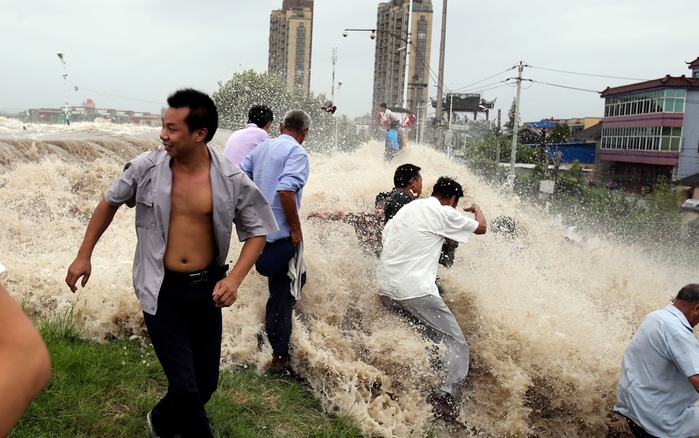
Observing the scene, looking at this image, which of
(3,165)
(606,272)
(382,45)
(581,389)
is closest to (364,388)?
(581,389)

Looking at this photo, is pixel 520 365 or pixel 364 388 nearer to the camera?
pixel 364 388

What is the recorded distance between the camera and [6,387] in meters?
1.05

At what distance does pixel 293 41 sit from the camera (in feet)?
219

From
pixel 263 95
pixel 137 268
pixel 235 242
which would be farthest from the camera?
pixel 263 95

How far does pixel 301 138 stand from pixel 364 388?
198 cm

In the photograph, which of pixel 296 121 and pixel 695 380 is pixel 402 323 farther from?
pixel 695 380

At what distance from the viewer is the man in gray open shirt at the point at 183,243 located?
3.11 meters

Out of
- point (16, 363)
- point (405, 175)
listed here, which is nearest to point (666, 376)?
point (405, 175)

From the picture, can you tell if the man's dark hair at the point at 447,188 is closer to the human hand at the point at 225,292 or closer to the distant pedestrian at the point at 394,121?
the human hand at the point at 225,292

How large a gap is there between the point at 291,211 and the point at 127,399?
1.63m

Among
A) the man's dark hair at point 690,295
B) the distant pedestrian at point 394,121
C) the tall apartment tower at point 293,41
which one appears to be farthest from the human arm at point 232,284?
the tall apartment tower at point 293,41

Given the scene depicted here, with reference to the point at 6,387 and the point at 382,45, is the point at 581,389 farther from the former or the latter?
the point at 382,45

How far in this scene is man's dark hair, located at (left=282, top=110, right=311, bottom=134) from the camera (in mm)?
4973

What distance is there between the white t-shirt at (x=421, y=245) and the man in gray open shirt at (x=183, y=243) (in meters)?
1.85
